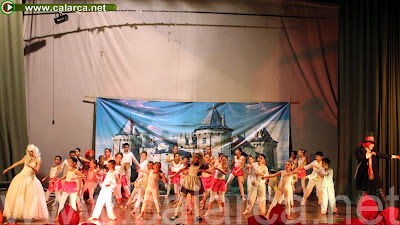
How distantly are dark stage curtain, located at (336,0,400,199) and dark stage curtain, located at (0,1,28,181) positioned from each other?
7298 mm

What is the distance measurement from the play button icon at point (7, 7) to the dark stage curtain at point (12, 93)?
0.41 feet

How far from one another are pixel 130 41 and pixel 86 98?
1.78m

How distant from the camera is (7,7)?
9750 mm

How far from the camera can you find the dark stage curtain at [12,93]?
970 centimetres

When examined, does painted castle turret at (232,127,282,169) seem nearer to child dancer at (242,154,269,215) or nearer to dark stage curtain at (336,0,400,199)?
dark stage curtain at (336,0,400,199)

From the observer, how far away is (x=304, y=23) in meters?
11.4

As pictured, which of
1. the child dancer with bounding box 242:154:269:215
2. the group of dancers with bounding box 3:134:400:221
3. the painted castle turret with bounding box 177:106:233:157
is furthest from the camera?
the painted castle turret with bounding box 177:106:233:157

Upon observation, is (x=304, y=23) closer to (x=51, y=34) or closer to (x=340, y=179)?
(x=340, y=179)

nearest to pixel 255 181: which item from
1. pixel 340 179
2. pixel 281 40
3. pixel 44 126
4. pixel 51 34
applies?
pixel 340 179

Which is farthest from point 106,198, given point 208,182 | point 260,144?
point 260,144

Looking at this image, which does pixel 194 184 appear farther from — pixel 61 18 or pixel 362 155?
pixel 61 18

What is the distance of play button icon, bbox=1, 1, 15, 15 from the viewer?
31.9 feet

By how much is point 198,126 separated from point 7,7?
203 inches

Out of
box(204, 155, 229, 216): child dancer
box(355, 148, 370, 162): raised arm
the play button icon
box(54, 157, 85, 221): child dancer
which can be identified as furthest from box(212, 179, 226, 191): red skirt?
the play button icon
